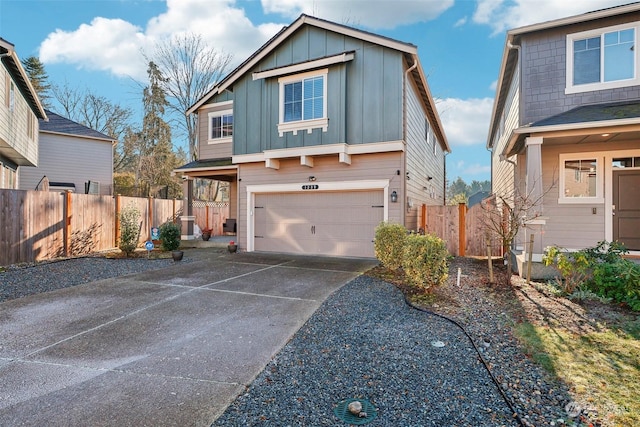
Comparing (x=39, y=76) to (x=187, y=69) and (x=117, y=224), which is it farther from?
(x=117, y=224)

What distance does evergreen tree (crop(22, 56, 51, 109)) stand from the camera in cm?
2830

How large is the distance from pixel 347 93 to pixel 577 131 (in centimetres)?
556

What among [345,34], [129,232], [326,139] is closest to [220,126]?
[129,232]

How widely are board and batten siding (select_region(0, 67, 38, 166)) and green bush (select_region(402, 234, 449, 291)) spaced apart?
1225 centimetres

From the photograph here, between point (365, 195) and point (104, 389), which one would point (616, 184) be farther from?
point (104, 389)

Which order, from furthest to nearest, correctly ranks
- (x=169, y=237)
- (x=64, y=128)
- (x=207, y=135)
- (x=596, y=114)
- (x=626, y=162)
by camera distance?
(x=64, y=128)
(x=207, y=135)
(x=169, y=237)
(x=626, y=162)
(x=596, y=114)

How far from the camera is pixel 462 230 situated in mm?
Answer: 11320

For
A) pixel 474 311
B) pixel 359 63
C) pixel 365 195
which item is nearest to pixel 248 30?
pixel 359 63

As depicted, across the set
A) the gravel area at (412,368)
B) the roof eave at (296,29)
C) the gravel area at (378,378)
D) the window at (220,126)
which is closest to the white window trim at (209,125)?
the window at (220,126)

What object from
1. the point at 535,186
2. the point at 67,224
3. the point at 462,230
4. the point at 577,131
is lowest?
the point at 462,230

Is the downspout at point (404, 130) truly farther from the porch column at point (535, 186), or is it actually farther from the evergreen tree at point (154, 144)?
the evergreen tree at point (154, 144)

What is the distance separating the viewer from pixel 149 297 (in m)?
5.75

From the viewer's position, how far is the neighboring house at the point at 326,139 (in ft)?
30.5

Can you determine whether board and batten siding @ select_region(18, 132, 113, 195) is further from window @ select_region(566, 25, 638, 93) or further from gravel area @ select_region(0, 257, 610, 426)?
window @ select_region(566, 25, 638, 93)
